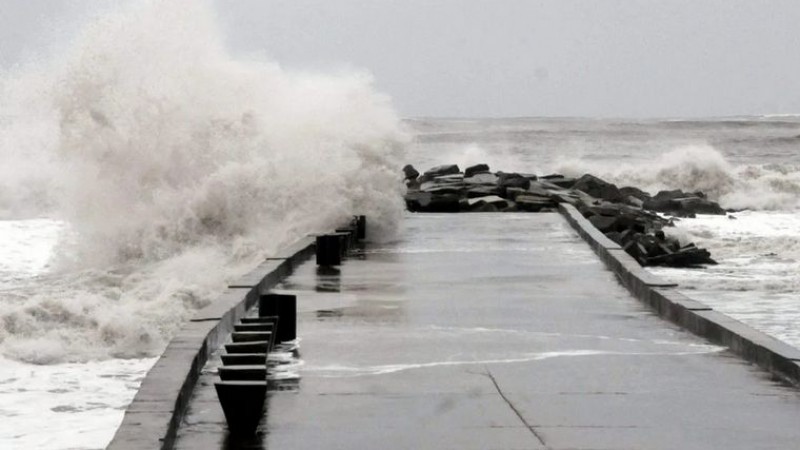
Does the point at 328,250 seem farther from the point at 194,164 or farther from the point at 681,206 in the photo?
the point at 681,206

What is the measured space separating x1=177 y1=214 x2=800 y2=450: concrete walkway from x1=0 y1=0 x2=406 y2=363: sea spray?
5279 mm

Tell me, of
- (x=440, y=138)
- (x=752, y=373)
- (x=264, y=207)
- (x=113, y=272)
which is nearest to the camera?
(x=752, y=373)

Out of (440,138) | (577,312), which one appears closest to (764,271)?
(577,312)

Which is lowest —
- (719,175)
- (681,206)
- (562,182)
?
(681,206)

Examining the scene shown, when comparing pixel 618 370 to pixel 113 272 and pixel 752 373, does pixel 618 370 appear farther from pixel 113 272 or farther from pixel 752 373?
pixel 113 272

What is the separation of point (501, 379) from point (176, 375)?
1776mm

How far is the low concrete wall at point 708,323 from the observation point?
7980 millimetres

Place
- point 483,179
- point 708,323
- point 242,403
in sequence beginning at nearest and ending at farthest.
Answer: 1. point 242,403
2. point 708,323
3. point 483,179

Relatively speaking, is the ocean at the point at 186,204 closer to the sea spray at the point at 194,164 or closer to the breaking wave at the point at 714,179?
the sea spray at the point at 194,164

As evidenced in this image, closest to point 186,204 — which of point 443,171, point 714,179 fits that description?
point 443,171

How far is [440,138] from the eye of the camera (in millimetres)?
94688

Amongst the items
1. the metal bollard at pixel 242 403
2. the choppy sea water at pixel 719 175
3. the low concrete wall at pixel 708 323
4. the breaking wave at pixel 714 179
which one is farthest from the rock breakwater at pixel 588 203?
the metal bollard at pixel 242 403

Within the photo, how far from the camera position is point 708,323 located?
951 centimetres

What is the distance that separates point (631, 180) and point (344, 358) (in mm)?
42739
